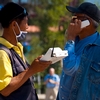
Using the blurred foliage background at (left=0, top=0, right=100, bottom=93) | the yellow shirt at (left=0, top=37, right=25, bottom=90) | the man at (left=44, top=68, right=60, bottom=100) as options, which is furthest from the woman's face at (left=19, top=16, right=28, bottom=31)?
the blurred foliage background at (left=0, top=0, right=100, bottom=93)

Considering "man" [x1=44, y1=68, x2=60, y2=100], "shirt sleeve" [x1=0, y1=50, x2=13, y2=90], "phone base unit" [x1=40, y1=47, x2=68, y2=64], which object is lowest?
"man" [x1=44, y1=68, x2=60, y2=100]

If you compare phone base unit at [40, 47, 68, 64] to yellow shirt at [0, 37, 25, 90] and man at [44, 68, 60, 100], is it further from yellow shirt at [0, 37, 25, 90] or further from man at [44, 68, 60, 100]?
man at [44, 68, 60, 100]

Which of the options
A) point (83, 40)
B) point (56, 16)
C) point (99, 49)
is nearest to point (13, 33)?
point (83, 40)

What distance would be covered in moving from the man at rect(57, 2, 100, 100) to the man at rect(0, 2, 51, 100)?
0.32 metres

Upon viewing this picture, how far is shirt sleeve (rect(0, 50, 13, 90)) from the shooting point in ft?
9.57

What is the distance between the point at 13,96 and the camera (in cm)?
305

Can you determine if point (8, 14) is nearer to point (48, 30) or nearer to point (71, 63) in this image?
point (71, 63)

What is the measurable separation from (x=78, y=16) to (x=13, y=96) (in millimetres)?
995

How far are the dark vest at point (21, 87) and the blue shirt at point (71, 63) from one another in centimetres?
30

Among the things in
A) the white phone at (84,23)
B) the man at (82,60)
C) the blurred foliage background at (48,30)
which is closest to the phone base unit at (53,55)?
the man at (82,60)

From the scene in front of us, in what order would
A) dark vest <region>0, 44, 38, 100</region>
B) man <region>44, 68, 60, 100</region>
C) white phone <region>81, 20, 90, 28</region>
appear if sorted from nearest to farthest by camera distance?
1. dark vest <region>0, 44, 38, 100</region>
2. white phone <region>81, 20, 90, 28</region>
3. man <region>44, 68, 60, 100</region>

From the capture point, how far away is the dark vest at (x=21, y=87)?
10.0 ft

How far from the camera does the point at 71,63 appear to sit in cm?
321

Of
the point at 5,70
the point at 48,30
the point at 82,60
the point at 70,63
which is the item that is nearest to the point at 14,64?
the point at 5,70
